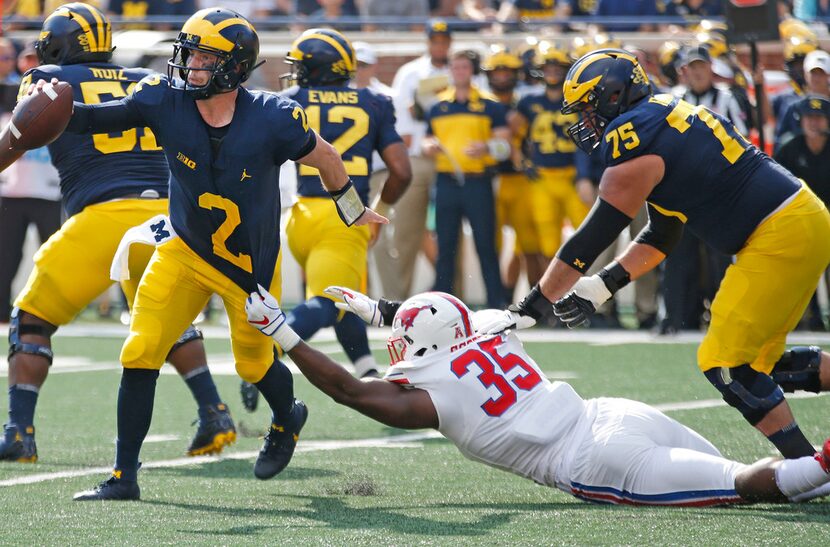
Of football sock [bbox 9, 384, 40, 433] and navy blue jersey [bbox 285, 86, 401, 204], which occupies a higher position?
navy blue jersey [bbox 285, 86, 401, 204]

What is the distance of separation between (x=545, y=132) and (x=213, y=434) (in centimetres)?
574

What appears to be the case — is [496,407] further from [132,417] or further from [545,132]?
[545,132]

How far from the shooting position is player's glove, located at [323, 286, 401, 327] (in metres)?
5.25

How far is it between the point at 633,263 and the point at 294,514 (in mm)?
1648

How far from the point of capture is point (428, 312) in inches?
193

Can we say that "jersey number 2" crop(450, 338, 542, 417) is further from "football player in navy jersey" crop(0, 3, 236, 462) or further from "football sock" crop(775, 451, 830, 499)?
"football player in navy jersey" crop(0, 3, 236, 462)

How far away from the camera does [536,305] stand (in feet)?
16.6

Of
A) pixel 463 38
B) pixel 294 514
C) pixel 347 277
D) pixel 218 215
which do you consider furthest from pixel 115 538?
pixel 463 38

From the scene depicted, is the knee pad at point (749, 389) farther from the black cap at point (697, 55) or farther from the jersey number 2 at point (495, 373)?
the black cap at point (697, 55)

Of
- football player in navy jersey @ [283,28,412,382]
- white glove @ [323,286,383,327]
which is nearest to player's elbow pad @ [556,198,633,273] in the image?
white glove @ [323,286,383,327]

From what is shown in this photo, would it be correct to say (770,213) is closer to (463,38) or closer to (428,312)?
(428,312)

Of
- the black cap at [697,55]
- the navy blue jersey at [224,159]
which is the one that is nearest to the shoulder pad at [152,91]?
the navy blue jersey at [224,159]

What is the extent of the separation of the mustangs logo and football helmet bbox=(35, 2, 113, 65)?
229cm

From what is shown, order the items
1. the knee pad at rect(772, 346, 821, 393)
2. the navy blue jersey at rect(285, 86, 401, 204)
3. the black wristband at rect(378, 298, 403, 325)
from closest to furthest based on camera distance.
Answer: the black wristband at rect(378, 298, 403, 325) → the knee pad at rect(772, 346, 821, 393) → the navy blue jersey at rect(285, 86, 401, 204)
